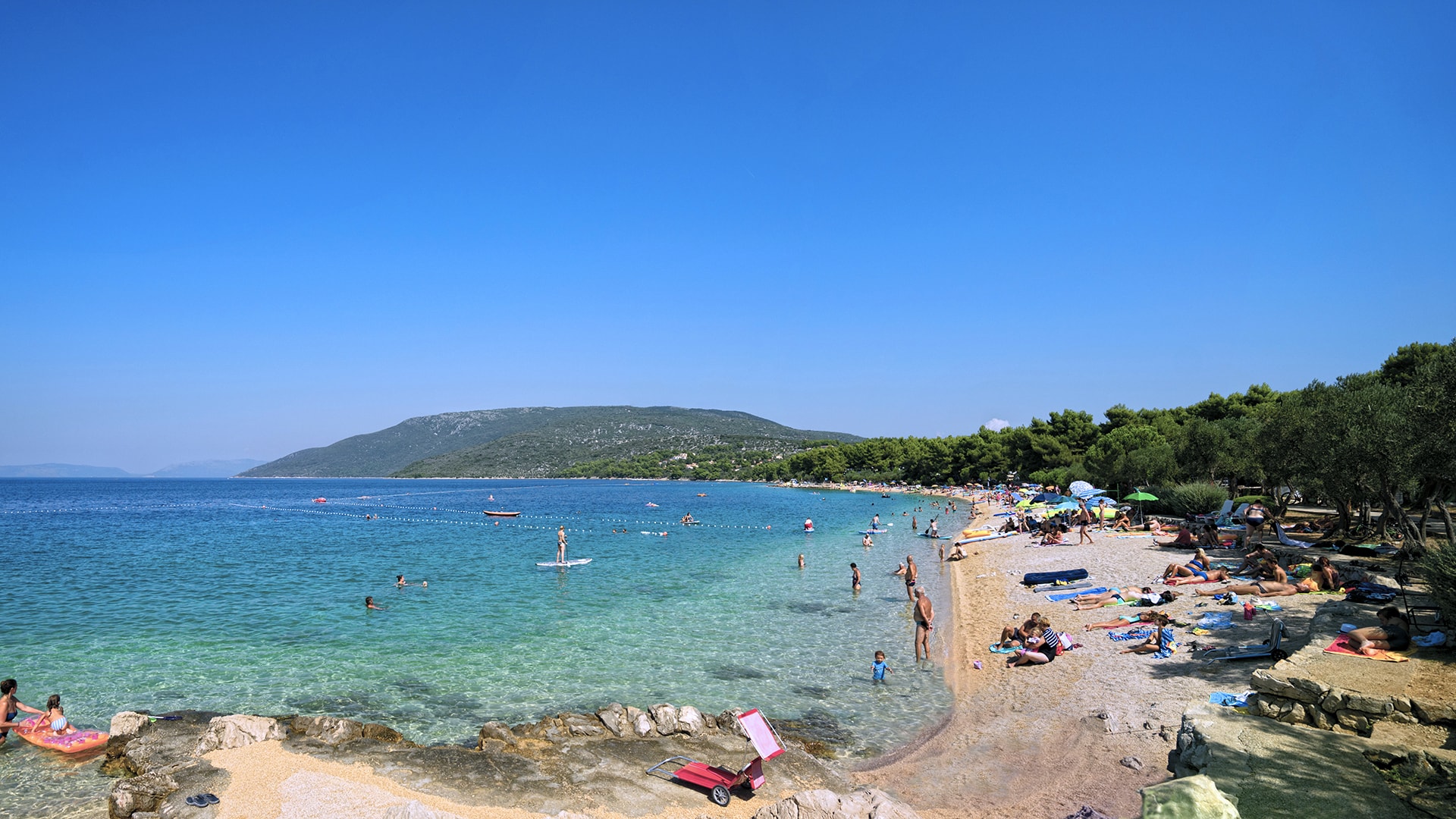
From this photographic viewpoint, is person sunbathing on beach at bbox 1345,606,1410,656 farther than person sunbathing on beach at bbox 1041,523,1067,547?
No

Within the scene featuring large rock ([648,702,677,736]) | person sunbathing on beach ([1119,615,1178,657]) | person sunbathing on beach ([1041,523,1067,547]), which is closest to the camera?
large rock ([648,702,677,736])

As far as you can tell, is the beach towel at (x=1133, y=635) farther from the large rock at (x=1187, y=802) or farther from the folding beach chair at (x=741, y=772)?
the large rock at (x=1187, y=802)

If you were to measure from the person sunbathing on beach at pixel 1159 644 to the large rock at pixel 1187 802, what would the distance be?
11309 millimetres

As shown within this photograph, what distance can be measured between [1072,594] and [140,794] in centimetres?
2254

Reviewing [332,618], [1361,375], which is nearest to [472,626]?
[332,618]

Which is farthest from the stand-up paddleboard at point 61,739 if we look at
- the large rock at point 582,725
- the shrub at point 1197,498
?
the shrub at point 1197,498

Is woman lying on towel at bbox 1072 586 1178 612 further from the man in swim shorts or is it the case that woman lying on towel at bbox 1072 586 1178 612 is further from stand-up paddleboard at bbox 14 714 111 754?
the man in swim shorts

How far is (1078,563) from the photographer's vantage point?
1092 inches

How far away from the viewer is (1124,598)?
20141 mm

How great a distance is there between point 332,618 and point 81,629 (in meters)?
6.71

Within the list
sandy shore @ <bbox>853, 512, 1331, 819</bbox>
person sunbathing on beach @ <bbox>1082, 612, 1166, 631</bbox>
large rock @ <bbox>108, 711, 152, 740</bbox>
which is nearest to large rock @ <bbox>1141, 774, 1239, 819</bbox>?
sandy shore @ <bbox>853, 512, 1331, 819</bbox>

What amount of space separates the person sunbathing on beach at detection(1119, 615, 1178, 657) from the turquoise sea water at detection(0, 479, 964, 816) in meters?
4.22

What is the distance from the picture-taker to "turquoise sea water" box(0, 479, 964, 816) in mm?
14078

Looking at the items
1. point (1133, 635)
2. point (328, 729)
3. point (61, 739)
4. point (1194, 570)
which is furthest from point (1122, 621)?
point (61, 739)
